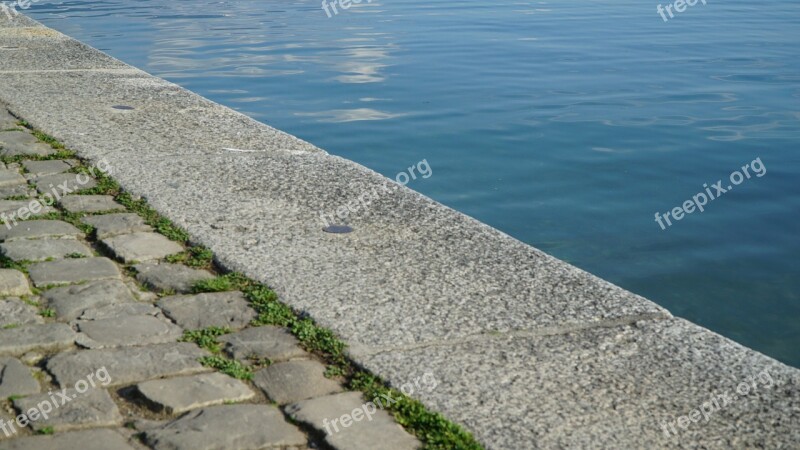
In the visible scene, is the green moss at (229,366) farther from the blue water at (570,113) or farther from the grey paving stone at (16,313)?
the blue water at (570,113)

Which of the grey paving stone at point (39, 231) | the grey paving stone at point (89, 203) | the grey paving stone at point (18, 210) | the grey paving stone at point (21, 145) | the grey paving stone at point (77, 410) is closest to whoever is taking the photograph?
the grey paving stone at point (77, 410)

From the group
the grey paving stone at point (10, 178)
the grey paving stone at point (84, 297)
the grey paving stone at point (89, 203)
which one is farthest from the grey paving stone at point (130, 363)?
the grey paving stone at point (10, 178)

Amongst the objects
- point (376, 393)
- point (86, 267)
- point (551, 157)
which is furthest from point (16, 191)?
point (551, 157)

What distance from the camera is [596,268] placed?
6.13m

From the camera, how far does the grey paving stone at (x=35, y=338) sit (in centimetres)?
305

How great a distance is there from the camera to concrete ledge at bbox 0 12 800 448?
276 cm

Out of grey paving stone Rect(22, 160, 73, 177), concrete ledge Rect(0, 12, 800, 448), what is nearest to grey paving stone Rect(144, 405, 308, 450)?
concrete ledge Rect(0, 12, 800, 448)

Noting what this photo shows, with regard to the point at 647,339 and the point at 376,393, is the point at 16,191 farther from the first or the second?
the point at 647,339

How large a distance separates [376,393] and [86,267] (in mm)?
1408

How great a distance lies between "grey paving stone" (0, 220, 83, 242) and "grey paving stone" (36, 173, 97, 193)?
1.44ft

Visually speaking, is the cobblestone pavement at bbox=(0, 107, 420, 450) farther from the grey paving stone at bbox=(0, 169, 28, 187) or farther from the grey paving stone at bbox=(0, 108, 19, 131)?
the grey paving stone at bbox=(0, 108, 19, 131)

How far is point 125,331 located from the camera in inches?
126

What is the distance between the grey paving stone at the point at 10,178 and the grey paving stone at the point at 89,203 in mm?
366

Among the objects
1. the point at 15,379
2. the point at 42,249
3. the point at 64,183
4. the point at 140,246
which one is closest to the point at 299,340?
the point at 15,379
